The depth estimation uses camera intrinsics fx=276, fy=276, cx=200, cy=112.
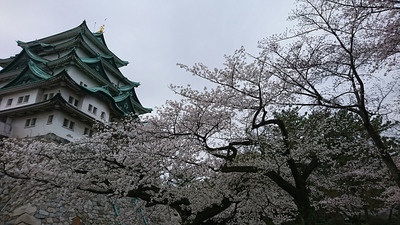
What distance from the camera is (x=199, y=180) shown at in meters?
7.05

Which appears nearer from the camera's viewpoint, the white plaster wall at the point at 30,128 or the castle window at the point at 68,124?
the white plaster wall at the point at 30,128

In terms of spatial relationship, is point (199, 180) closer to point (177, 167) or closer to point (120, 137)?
point (177, 167)

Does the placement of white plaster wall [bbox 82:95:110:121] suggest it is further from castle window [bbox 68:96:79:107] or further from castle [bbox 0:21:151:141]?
castle window [bbox 68:96:79:107]

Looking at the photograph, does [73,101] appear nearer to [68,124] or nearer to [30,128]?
[68,124]

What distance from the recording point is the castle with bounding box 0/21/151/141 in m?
15.2

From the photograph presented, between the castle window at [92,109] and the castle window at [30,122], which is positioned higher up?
the castle window at [92,109]

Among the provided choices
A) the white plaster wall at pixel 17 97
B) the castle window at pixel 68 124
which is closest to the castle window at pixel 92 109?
the castle window at pixel 68 124

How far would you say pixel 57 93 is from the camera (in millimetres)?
15188

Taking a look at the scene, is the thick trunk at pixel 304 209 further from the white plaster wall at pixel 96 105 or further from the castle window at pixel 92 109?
the castle window at pixel 92 109

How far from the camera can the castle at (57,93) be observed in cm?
1516

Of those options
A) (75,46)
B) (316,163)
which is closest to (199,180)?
(316,163)

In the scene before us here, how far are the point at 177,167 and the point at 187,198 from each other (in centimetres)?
103

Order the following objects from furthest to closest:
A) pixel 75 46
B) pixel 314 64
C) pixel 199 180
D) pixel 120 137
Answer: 1. pixel 75 46
2. pixel 120 137
3. pixel 199 180
4. pixel 314 64

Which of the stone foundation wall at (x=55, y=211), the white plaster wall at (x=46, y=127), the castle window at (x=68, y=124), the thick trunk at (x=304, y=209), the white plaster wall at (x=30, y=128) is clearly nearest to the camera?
the thick trunk at (x=304, y=209)
